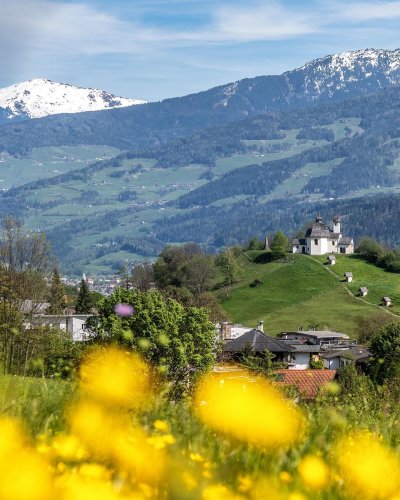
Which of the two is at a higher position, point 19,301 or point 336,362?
point 19,301

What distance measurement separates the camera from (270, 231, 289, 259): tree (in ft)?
532

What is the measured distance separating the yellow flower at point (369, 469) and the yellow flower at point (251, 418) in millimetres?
386

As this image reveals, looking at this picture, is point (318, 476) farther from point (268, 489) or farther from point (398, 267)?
point (398, 267)

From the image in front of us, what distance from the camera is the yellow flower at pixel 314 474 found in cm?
457

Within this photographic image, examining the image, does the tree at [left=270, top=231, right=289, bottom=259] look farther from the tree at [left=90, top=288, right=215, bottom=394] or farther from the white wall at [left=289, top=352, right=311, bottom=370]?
the tree at [left=90, top=288, right=215, bottom=394]

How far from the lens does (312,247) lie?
557 ft

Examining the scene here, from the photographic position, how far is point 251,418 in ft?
18.5

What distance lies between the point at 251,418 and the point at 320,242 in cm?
16740

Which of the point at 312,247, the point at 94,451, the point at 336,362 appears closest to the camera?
the point at 94,451

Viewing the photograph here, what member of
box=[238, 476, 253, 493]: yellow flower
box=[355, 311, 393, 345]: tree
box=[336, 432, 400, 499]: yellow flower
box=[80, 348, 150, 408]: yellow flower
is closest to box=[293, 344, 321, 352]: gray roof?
box=[355, 311, 393, 345]: tree

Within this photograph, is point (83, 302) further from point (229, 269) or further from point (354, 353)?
point (354, 353)

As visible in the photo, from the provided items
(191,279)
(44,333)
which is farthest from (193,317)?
(191,279)

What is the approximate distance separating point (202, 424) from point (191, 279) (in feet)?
448

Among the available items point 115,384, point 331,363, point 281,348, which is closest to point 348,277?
point 281,348
